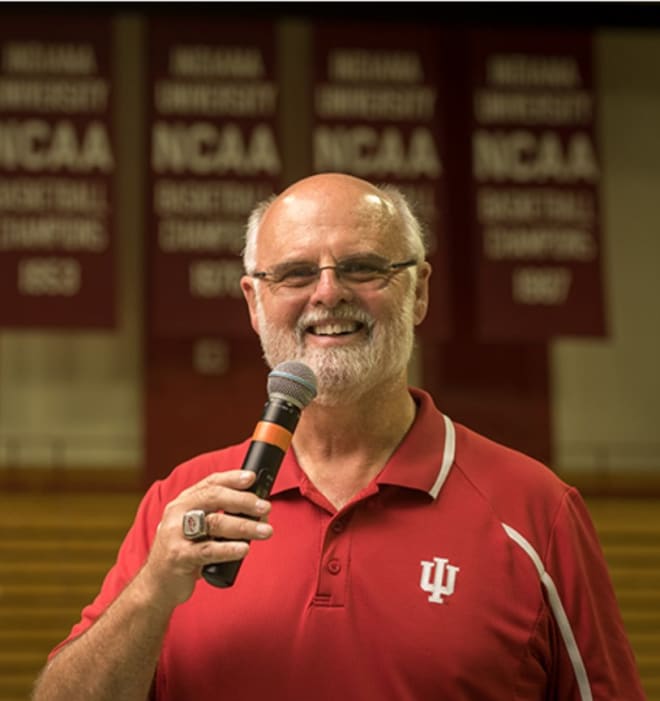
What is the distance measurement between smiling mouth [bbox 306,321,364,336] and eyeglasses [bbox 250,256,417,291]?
0.21 ft

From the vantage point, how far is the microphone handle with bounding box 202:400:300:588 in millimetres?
1526

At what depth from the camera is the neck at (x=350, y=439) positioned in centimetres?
197

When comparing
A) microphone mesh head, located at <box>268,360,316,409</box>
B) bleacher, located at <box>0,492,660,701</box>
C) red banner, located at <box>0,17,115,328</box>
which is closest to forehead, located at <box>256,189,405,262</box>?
microphone mesh head, located at <box>268,360,316,409</box>

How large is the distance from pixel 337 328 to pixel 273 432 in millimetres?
353

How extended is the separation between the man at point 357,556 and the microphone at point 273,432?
0.13ft

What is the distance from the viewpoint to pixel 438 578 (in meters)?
1.79

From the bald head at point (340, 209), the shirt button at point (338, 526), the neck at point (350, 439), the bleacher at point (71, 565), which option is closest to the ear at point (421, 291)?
the bald head at point (340, 209)

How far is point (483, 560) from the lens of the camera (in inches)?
71.4

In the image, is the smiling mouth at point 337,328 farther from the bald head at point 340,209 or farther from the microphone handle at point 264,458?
the microphone handle at point 264,458

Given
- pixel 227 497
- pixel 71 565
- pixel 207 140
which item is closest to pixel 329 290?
pixel 227 497

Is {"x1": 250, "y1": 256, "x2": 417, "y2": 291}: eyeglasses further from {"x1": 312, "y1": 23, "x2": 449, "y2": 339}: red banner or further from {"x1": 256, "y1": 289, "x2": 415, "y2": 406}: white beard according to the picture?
{"x1": 312, "y1": 23, "x2": 449, "y2": 339}: red banner

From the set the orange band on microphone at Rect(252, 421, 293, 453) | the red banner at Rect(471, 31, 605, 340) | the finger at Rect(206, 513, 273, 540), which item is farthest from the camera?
the red banner at Rect(471, 31, 605, 340)

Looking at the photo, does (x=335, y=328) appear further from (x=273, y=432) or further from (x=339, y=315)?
(x=273, y=432)

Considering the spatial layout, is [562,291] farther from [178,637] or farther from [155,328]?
[178,637]
